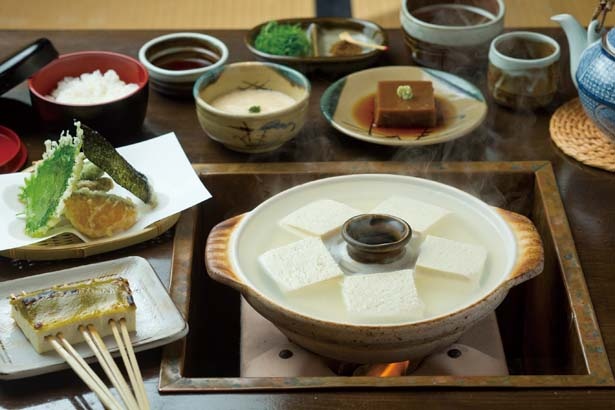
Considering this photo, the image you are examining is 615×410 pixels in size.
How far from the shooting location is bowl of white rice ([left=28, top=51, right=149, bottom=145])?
216 centimetres

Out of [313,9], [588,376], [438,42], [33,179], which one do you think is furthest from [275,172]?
[313,9]

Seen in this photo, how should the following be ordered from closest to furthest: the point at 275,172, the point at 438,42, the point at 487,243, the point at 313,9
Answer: the point at 487,243 → the point at 275,172 → the point at 438,42 → the point at 313,9

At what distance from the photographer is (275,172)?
6.88 ft

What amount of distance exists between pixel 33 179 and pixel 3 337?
46 centimetres

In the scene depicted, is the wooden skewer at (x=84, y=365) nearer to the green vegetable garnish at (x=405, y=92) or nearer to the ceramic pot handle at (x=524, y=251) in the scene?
the ceramic pot handle at (x=524, y=251)

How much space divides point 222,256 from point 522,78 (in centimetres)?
111

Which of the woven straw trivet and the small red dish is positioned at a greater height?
the small red dish

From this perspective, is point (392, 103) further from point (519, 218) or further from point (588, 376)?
point (588, 376)

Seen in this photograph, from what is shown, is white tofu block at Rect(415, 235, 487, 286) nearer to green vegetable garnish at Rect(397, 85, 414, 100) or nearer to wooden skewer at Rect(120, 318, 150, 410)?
wooden skewer at Rect(120, 318, 150, 410)

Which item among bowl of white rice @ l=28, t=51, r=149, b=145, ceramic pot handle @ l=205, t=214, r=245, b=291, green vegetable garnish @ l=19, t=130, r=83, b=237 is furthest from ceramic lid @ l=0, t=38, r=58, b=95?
ceramic pot handle @ l=205, t=214, r=245, b=291

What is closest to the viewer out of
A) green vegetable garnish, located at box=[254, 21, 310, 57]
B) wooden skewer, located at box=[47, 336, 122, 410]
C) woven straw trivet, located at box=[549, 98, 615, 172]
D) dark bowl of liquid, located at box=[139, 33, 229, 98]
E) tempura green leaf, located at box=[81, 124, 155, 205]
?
wooden skewer, located at box=[47, 336, 122, 410]

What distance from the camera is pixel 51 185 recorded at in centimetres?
186

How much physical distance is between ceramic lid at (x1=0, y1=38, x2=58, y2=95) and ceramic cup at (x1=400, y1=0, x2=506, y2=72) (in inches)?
42.3

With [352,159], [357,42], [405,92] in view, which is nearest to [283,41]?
[357,42]
